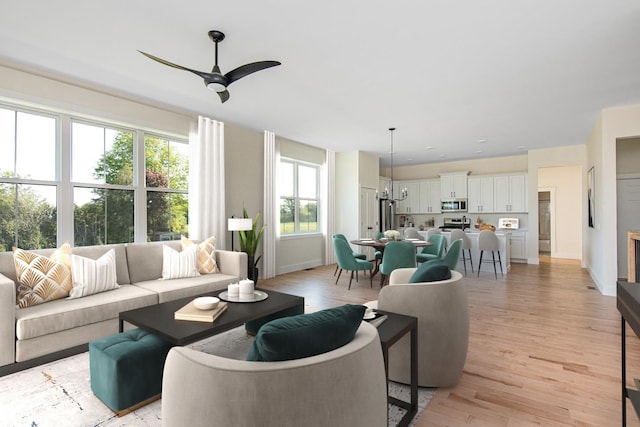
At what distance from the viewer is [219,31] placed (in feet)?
9.06

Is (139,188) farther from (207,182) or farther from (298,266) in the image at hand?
(298,266)

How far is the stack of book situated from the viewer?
218 centimetres

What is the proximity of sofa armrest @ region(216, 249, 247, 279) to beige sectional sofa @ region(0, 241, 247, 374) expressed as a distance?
7.0 inches

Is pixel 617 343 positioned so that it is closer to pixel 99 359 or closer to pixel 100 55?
pixel 99 359

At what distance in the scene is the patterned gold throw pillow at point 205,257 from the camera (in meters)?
4.06

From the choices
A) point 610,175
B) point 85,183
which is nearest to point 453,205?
point 610,175

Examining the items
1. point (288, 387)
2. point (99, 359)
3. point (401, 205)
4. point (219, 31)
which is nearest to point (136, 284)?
point (99, 359)

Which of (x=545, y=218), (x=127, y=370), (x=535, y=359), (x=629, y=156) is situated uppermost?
(x=629, y=156)

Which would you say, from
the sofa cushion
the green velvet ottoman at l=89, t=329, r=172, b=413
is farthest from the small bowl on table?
the sofa cushion

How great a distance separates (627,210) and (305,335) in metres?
7.01

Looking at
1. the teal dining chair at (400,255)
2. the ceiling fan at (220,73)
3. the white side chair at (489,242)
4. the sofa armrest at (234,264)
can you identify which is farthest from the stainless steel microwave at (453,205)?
the ceiling fan at (220,73)

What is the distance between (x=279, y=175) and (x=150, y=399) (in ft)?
15.8

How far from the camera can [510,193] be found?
8.31 meters

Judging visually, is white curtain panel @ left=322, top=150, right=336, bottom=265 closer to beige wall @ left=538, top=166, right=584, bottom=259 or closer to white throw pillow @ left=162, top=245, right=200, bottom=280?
white throw pillow @ left=162, top=245, right=200, bottom=280
